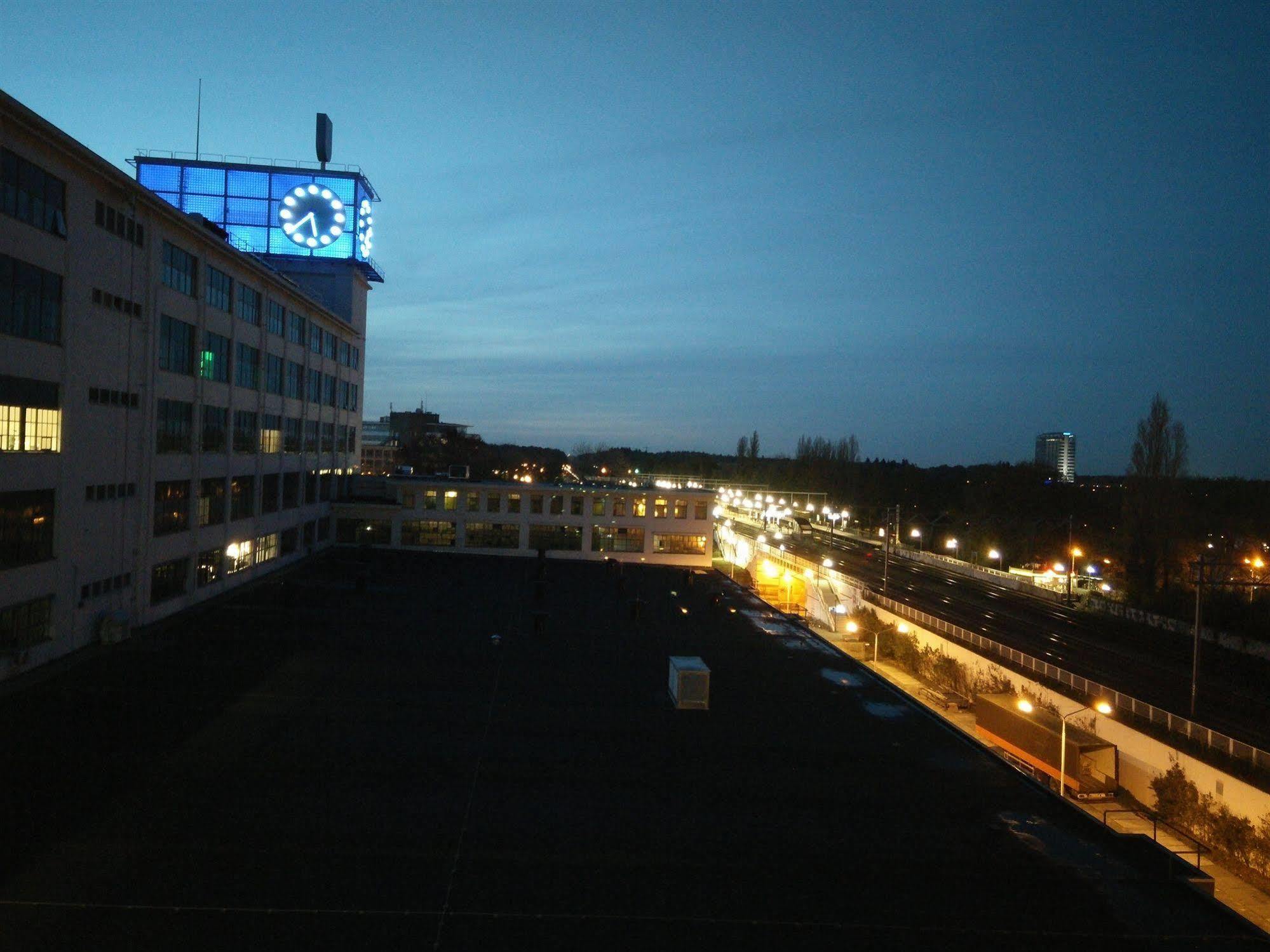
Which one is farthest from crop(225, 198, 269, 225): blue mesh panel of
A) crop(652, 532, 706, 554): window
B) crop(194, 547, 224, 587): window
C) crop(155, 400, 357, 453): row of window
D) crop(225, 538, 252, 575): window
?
crop(652, 532, 706, 554): window

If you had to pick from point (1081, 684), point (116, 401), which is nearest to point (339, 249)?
point (116, 401)

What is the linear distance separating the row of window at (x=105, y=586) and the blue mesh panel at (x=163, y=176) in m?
27.2

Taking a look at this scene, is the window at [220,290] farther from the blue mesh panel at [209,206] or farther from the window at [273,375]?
the blue mesh panel at [209,206]

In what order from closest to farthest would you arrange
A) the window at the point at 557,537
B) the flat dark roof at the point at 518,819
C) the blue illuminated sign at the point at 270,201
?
1. the flat dark roof at the point at 518,819
2. the blue illuminated sign at the point at 270,201
3. the window at the point at 557,537

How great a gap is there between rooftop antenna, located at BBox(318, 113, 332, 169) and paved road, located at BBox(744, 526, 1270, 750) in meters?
35.5

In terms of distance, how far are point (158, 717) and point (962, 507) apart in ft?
267

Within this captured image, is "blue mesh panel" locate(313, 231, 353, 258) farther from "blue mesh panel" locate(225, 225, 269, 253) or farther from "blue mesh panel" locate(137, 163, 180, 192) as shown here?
"blue mesh panel" locate(137, 163, 180, 192)

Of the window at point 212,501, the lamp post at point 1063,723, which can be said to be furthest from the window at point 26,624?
the lamp post at point 1063,723

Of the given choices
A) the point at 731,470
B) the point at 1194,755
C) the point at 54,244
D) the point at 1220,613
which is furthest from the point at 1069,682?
the point at 731,470

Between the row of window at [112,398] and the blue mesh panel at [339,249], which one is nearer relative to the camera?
the row of window at [112,398]

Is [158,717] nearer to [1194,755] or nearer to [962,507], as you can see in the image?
[1194,755]

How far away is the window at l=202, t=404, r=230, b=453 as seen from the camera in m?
23.2

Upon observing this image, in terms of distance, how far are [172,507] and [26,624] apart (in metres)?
6.87

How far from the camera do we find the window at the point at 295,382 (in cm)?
3158
